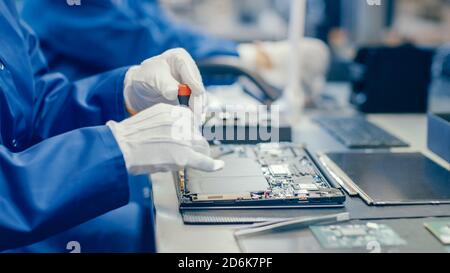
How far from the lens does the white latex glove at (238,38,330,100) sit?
2.07m

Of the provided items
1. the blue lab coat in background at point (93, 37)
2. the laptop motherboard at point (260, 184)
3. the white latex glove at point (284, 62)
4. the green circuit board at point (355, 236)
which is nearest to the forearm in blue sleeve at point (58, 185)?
the laptop motherboard at point (260, 184)

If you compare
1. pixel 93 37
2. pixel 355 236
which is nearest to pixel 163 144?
pixel 355 236

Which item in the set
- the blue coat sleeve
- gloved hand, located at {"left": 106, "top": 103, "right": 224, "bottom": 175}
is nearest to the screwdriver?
gloved hand, located at {"left": 106, "top": 103, "right": 224, "bottom": 175}

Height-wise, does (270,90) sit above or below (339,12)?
below

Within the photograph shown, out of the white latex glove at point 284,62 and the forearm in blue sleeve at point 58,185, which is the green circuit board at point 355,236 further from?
the white latex glove at point 284,62

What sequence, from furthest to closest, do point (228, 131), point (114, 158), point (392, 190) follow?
point (228, 131) < point (392, 190) < point (114, 158)

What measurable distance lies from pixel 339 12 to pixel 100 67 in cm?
152

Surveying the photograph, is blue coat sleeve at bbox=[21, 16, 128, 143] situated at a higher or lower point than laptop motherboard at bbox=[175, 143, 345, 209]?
higher

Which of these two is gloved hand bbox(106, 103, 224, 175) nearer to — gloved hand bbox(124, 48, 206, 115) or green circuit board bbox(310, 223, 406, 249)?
gloved hand bbox(124, 48, 206, 115)

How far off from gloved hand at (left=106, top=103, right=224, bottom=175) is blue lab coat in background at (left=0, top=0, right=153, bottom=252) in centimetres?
3

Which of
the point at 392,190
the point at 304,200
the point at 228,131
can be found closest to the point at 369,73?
the point at 228,131

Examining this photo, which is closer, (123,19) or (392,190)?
(392,190)
